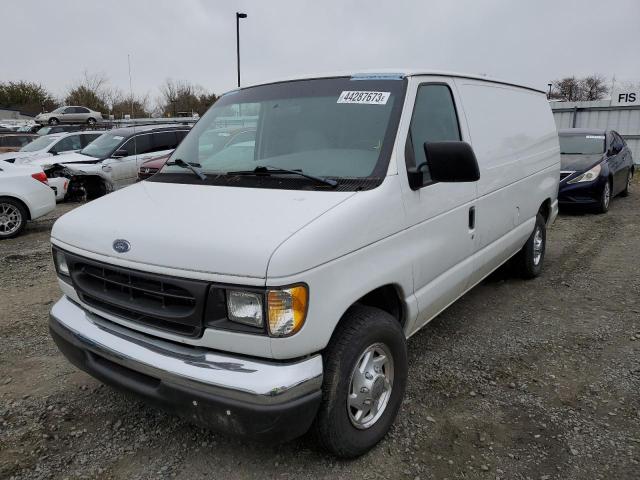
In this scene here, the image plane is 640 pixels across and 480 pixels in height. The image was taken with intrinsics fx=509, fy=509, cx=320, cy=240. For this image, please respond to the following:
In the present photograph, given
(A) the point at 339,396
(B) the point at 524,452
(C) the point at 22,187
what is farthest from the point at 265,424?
(C) the point at 22,187

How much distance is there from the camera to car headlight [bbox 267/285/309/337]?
7.08 ft

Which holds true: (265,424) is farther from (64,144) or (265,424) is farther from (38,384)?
(64,144)

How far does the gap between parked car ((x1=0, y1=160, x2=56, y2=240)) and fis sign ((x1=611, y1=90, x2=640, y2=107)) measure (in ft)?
56.3

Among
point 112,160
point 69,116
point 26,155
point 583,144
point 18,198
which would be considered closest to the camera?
point 18,198

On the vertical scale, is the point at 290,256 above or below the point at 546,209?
above

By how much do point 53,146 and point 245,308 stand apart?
13.8 metres

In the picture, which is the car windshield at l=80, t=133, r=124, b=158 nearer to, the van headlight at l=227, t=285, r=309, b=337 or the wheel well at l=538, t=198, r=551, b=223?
the wheel well at l=538, t=198, r=551, b=223

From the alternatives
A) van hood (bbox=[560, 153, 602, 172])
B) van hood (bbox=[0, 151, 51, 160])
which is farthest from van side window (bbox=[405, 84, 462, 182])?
van hood (bbox=[0, 151, 51, 160])

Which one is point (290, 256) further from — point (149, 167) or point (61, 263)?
point (149, 167)

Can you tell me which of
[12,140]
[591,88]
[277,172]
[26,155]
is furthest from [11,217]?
[591,88]

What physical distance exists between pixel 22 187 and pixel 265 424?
7.97 metres

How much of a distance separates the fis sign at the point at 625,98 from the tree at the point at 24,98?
198 feet

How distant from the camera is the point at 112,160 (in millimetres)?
11477

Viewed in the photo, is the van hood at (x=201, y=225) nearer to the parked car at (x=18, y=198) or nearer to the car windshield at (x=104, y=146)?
the parked car at (x=18, y=198)
